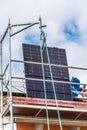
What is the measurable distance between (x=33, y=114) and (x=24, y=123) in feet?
1.20

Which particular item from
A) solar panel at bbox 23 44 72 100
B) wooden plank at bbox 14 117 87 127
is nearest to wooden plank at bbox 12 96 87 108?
solar panel at bbox 23 44 72 100

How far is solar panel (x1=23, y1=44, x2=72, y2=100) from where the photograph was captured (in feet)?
36.6

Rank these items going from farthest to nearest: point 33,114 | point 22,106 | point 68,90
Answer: point 68,90 → point 33,114 → point 22,106

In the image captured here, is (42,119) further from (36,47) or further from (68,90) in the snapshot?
(36,47)

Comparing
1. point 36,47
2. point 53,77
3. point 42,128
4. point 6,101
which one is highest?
point 36,47

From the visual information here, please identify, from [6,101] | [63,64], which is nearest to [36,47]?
[63,64]

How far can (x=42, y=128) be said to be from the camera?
1116 centimetres

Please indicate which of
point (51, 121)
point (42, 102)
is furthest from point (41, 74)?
point (51, 121)

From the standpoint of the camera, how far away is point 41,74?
38.1 ft

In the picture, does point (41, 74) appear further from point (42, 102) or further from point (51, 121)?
point (51, 121)

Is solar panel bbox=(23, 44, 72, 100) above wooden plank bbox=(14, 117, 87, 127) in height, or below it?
above

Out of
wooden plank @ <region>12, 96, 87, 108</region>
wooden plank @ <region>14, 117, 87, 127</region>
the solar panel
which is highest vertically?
the solar panel

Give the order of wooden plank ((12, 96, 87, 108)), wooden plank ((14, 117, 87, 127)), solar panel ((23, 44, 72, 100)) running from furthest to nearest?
solar panel ((23, 44, 72, 100)) → wooden plank ((14, 117, 87, 127)) → wooden plank ((12, 96, 87, 108))

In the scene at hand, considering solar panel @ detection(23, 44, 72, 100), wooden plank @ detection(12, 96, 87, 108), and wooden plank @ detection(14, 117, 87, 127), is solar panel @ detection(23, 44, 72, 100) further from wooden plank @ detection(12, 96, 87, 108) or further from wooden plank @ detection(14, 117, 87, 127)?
wooden plank @ detection(14, 117, 87, 127)
